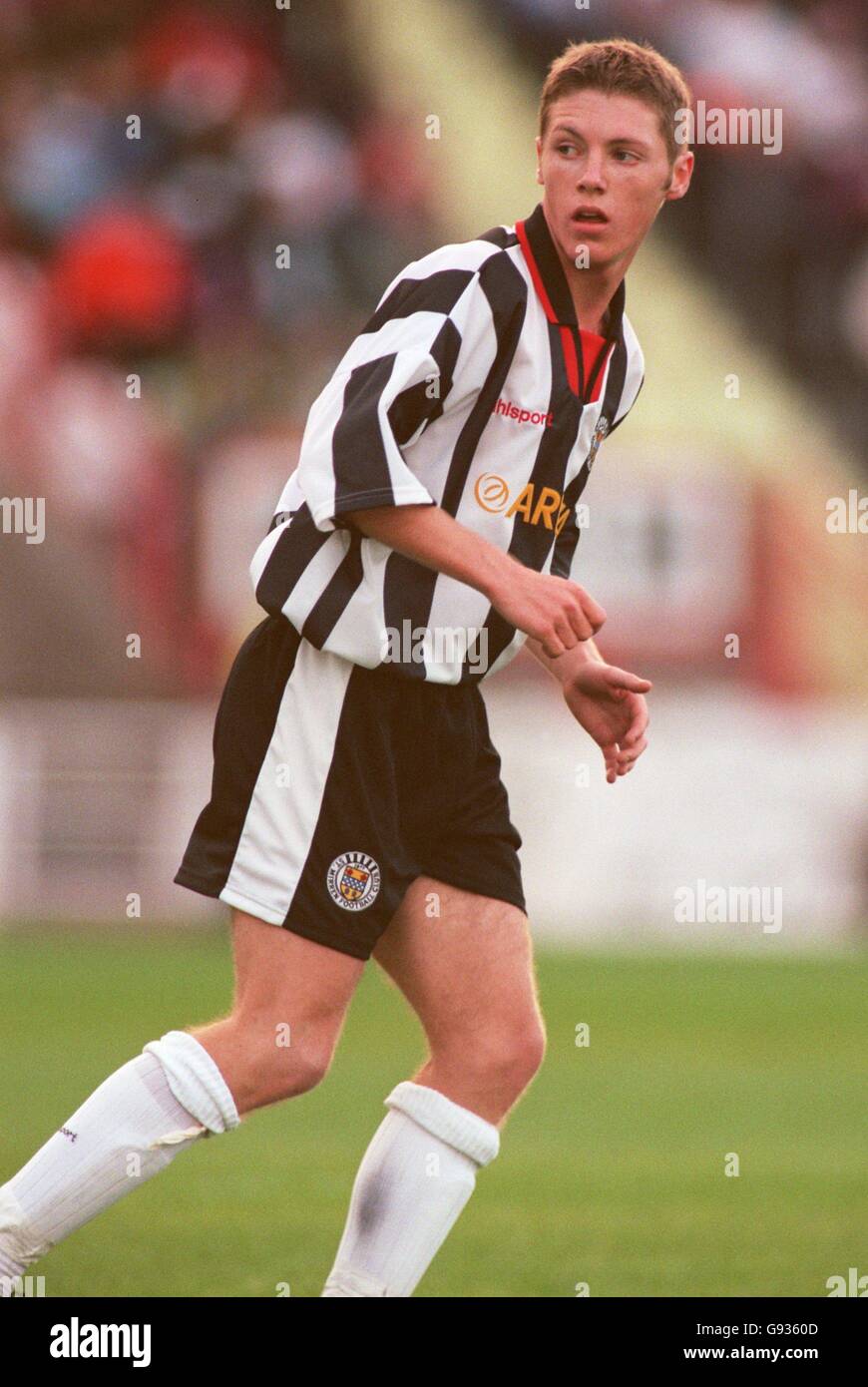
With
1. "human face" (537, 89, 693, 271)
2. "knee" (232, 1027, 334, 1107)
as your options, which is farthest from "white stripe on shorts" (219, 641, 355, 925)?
"human face" (537, 89, 693, 271)

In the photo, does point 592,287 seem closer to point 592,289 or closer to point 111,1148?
point 592,289

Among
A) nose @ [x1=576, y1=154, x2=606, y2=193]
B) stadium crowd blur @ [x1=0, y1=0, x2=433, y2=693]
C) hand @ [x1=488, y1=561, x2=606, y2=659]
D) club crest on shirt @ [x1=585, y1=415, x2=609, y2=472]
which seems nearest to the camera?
hand @ [x1=488, y1=561, x2=606, y2=659]

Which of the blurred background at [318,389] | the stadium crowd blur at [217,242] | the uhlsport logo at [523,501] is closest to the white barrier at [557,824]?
the blurred background at [318,389]

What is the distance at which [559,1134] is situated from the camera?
6.26 meters

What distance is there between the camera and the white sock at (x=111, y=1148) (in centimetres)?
284

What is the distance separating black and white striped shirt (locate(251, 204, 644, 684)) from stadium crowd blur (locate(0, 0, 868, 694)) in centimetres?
A: 919

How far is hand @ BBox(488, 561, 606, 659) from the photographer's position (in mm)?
2770

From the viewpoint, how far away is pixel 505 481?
3.07 m

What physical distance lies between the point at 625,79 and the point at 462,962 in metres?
1.31

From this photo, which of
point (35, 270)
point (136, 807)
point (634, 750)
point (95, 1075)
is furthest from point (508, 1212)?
point (35, 270)

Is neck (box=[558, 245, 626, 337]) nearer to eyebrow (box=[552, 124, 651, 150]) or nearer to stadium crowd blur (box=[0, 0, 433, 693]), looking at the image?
eyebrow (box=[552, 124, 651, 150])

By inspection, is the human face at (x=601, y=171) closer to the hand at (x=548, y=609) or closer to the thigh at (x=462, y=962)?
the hand at (x=548, y=609)

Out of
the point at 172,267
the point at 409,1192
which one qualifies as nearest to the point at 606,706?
the point at 409,1192

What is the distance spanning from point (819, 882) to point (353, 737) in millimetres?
9069
